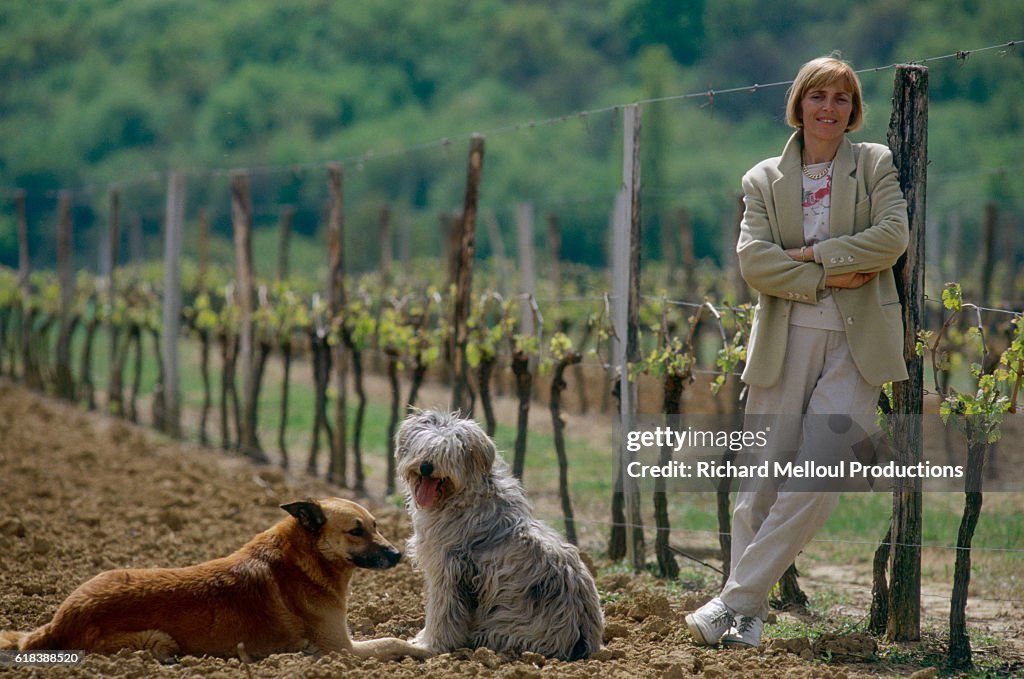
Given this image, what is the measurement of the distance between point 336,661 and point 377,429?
29.5ft

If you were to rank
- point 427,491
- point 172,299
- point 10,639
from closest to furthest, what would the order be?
point 10,639 < point 427,491 < point 172,299

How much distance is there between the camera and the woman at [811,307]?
5.36 meters

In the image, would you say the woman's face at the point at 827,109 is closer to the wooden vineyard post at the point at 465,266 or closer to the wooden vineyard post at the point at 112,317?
the wooden vineyard post at the point at 465,266

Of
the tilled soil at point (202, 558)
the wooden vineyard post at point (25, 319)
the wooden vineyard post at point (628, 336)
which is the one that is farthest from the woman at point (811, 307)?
the wooden vineyard post at point (25, 319)

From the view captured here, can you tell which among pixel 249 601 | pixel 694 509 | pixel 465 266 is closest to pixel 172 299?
pixel 465 266

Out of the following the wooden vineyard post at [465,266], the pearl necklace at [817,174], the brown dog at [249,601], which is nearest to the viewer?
the brown dog at [249,601]

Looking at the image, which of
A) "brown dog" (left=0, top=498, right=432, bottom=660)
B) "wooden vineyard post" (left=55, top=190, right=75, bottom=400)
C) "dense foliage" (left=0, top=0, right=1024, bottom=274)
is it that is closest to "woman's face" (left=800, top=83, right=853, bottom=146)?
"brown dog" (left=0, top=498, right=432, bottom=660)

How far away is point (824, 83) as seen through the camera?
5395mm

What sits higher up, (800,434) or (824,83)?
(824,83)

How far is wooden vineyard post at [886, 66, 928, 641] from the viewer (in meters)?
5.68

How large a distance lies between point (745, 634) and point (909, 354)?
150 centimetres

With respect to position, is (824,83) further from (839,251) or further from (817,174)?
(839,251)

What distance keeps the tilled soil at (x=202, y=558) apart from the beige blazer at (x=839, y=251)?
1.28 meters

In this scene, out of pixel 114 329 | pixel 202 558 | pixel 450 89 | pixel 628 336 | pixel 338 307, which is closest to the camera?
pixel 202 558
